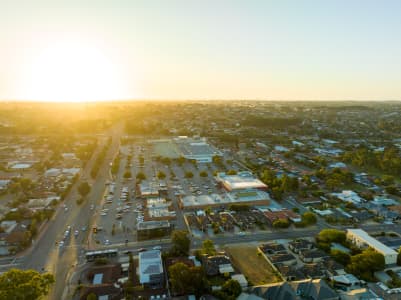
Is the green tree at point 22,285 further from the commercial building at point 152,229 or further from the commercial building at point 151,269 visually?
the commercial building at point 152,229

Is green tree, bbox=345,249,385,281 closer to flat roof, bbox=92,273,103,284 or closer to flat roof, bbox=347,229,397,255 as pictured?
flat roof, bbox=347,229,397,255

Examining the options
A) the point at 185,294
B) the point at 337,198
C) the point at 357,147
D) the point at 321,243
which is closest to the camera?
the point at 185,294

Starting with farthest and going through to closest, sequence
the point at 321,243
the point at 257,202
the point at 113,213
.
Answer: the point at 257,202 → the point at 113,213 → the point at 321,243

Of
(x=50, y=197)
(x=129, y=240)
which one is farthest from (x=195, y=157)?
(x=129, y=240)

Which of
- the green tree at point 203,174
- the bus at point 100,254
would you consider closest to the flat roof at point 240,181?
the green tree at point 203,174

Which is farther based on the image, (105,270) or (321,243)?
(321,243)

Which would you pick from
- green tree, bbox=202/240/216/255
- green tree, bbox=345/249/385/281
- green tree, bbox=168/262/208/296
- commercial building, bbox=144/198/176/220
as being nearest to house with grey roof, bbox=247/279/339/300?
green tree, bbox=168/262/208/296

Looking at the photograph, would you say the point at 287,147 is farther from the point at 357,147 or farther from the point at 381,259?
the point at 381,259
